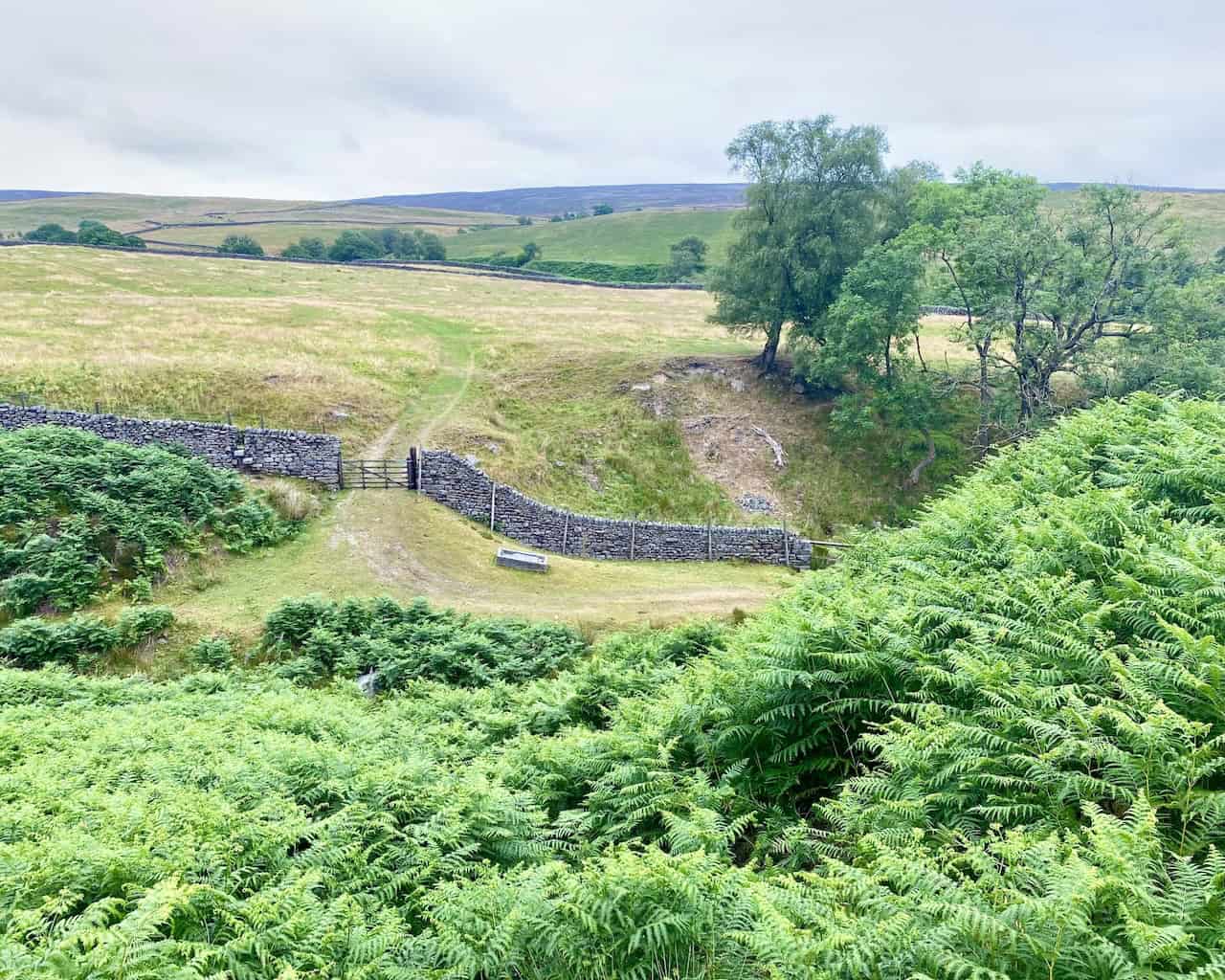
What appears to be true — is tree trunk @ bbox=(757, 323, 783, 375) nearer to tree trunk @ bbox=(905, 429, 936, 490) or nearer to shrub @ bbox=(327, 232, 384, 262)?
tree trunk @ bbox=(905, 429, 936, 490)

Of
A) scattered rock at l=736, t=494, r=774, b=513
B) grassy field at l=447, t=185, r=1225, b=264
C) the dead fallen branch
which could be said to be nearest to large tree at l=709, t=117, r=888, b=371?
the dead fallen branch

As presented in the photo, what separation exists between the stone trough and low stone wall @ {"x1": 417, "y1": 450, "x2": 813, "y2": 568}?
10.2 feet

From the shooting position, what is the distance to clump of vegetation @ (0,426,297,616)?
19.0 metres

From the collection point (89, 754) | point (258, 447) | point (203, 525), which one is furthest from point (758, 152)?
point (89, 754)

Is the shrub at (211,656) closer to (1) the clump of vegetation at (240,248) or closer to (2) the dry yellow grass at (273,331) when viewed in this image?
(2) the dry yellow grass at (273,331)

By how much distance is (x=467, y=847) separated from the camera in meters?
6.41

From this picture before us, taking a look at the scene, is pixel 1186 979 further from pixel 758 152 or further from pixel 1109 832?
pixel 758 152

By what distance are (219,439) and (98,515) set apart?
18.5 feet

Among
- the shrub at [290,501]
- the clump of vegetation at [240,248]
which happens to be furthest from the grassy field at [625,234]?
the shrub at [290,501]

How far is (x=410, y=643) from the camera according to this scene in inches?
704

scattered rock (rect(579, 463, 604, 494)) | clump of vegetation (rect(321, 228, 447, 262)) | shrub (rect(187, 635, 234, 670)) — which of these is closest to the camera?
shrub (rect(187, 635, 234, 670))

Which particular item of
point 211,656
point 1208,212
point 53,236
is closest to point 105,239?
point 53,236

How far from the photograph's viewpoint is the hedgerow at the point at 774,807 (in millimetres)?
4262

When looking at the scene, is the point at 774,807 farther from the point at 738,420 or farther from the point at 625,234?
the point at 625,234
